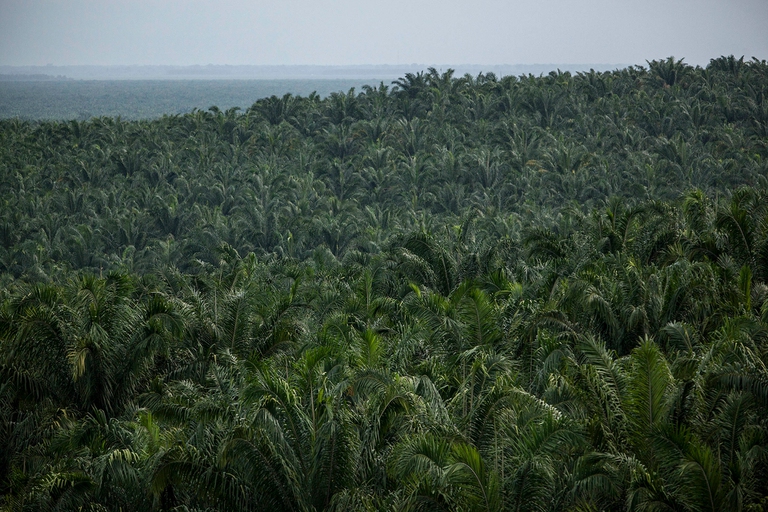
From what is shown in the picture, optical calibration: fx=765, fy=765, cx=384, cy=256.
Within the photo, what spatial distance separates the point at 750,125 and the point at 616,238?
35.0 meters

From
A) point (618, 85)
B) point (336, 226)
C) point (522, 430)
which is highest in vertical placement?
point (618, 85)

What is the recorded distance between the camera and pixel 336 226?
31.8 metres

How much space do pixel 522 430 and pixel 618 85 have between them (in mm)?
52136

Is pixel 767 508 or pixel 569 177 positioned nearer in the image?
pixel 767 508

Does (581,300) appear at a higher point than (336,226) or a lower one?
higher

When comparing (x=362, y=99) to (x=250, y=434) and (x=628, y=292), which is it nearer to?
(x=628, y=292)

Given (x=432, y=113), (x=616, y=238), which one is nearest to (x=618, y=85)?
(x=432, y=113)

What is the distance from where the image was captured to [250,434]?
837 centimetres

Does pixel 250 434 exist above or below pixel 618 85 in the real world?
below

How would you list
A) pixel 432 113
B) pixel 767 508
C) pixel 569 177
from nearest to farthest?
pixel 767 508 < pixel 569 177 < pixel 432 113

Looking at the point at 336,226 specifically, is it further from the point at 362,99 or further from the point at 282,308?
the point at 362,99

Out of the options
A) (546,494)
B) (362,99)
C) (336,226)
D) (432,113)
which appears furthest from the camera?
(362,99)

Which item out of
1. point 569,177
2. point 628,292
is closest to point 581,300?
point 628,292

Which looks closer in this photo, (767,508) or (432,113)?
(767,508)
